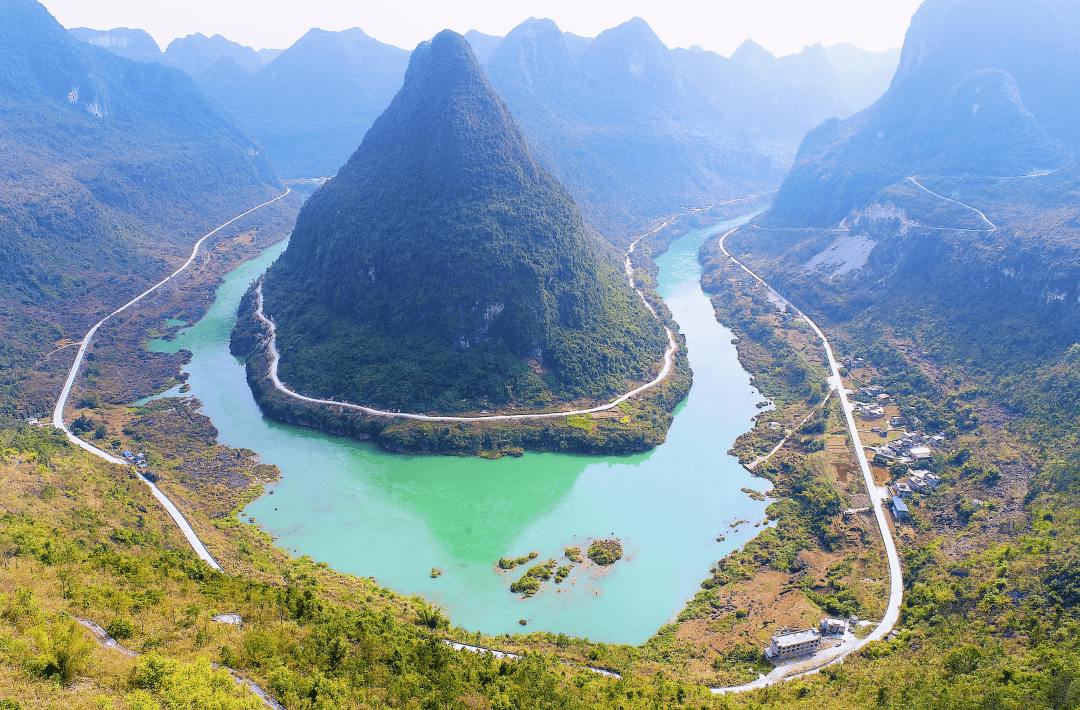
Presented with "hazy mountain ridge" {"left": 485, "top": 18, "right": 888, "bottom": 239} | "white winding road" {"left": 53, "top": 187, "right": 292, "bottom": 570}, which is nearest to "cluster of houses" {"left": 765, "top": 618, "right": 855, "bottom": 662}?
"white winding road" {"left": 53, "top": 187, "right": 292, "bottom": 570}

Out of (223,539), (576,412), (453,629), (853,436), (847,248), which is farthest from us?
(847,248)

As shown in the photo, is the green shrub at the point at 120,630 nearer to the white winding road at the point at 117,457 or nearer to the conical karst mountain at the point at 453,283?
the white winding road at the point at 117,457

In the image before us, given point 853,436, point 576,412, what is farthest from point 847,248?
point 576,412

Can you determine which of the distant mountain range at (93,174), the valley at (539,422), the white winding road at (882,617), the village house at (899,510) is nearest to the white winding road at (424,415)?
the valley at (539,422)

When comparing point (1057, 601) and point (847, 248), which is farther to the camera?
point (847, 248)

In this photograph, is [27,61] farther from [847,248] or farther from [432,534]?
[847,248]

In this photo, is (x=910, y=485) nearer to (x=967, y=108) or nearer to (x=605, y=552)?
(x=605, y=552)
